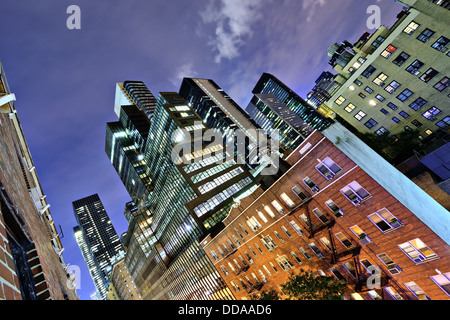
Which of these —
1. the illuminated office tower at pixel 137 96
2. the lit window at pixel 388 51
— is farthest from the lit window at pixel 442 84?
the illuminated office tower at pixel 137 96

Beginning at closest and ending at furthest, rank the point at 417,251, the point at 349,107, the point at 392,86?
the point at 417,251, the point at 392,86, the point at 349,107

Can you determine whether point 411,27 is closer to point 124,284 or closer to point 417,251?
point 417,251

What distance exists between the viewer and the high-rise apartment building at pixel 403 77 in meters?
29.5

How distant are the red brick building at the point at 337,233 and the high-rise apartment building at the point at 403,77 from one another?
2297 centimetres

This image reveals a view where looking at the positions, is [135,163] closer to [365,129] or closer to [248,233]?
[248,233]

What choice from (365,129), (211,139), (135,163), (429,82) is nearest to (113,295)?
(135,163)

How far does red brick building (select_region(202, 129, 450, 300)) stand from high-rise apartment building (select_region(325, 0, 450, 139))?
23.0 m

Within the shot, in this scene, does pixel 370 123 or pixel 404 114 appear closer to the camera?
pixel 404 114

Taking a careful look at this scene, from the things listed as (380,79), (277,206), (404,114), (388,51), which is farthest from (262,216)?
(388,51)

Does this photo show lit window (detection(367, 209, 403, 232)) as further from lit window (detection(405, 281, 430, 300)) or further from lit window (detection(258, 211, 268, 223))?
lit window (detection(258, 211, 268, 223))

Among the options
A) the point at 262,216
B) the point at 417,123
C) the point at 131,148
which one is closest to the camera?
the point at 262,216

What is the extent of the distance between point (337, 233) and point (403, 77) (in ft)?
104

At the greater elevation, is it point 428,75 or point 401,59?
point 401,59

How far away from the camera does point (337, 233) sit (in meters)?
21.9
